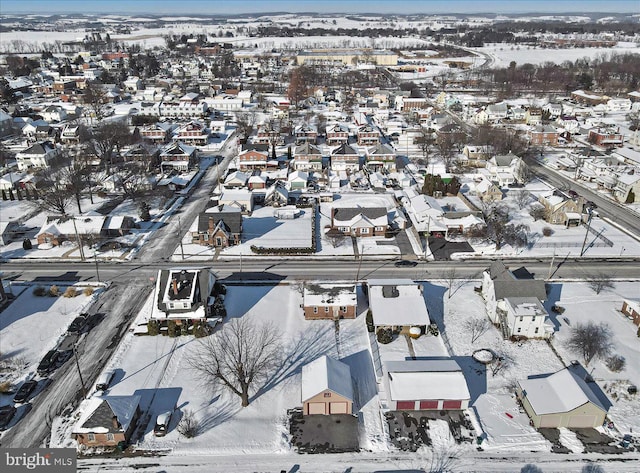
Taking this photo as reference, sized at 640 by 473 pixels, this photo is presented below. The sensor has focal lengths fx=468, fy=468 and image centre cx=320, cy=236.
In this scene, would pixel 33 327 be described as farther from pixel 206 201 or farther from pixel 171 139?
pixel 171 139

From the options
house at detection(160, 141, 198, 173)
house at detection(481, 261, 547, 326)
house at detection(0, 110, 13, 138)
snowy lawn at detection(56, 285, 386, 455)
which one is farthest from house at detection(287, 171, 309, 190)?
house at detection(0, 110, 13, 138)

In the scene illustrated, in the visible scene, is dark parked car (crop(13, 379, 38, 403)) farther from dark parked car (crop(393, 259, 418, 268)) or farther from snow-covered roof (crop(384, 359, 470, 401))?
dark parked car (crop(393, 259, 418, 268))

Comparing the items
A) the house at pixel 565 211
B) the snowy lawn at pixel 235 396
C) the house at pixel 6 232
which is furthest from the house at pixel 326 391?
the house at pixel 6 232

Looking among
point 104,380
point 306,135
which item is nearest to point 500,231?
point 104,380

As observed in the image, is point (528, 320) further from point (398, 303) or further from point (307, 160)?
point (307, 160)

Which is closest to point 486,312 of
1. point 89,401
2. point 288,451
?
point 288,451

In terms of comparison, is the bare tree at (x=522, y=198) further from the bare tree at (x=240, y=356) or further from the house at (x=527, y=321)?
the bare tree at (x=240, y=356)
